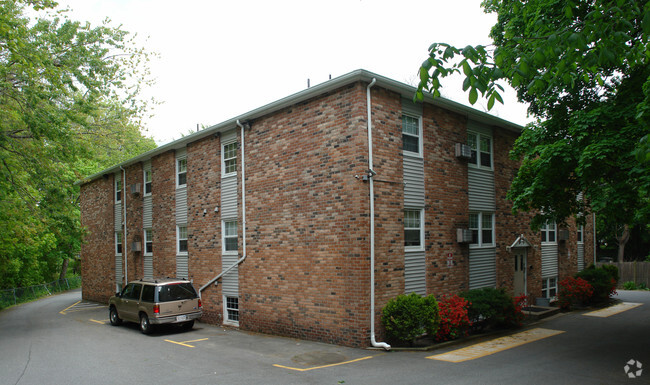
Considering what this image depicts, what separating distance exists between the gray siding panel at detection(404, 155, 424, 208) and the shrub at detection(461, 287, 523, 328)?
308cm

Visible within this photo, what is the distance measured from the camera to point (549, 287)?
61.7 ft

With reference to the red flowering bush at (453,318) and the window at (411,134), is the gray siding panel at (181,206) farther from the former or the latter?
the red flowering bush at (453,318)

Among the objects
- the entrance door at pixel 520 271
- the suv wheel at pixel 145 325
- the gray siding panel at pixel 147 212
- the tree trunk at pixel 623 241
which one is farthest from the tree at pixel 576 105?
the tree trunk at pixel 623 241

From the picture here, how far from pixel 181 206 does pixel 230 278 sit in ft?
15.4

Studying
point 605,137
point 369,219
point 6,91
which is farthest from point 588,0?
point 6,91

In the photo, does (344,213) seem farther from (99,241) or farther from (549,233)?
(99,241)

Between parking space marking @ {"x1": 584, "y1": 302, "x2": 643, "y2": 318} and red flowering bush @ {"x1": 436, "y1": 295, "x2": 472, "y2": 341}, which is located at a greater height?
red flowering bush @ {"x1": 436, "y1": 295, "x2": 472, "y2": 341}

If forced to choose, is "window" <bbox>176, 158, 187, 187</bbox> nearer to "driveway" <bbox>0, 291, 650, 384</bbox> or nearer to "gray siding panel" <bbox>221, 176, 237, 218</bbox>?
"gray siding panel" <bbox>221, 176, 237, 218</bbox>

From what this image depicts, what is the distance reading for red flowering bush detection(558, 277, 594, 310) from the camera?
16.9m

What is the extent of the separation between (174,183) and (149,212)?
9.08 ft

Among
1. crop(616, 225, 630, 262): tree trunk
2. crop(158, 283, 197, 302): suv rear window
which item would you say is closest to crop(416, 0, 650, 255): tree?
crop(158, 283, 197, 302): suv rear window

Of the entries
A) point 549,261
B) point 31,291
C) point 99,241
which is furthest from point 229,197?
point 31,291

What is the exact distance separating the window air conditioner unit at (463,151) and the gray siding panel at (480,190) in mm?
788

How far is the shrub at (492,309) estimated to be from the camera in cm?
1252
